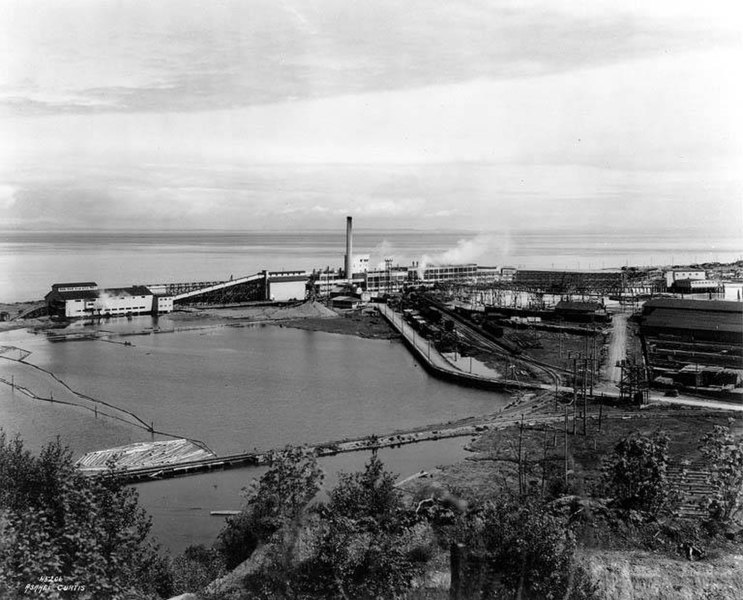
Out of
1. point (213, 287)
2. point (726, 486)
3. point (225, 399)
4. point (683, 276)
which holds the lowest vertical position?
point (225, 399)

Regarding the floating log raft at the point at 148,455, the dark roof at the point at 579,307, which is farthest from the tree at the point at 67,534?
the dark roof at the point at 579,307

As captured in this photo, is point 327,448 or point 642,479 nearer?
point 642,479

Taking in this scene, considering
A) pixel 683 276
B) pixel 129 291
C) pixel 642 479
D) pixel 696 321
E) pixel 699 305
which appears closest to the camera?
pixel 642 479

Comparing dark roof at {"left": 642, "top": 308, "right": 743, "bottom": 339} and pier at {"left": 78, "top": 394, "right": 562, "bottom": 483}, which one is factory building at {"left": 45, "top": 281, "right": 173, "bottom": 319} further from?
dark roof at {"left": 642, "top": 308, "right": 743, "bottom": 339}

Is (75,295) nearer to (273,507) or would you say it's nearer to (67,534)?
(273,507)

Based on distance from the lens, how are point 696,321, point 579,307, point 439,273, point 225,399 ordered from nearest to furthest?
point 225,399
point 696,321
point 579,307
point 439,273

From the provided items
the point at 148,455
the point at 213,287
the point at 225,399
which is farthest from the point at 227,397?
the point at 213,287
